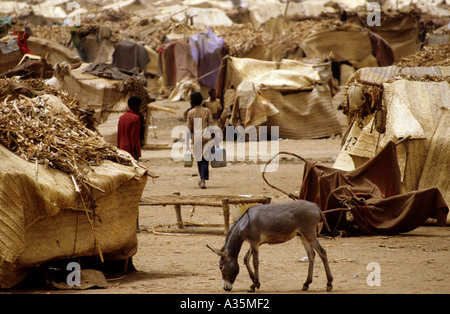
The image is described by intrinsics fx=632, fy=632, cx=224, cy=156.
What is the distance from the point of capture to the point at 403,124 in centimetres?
809

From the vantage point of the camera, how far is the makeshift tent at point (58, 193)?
4.47 m

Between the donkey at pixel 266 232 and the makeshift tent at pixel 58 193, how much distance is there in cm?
100

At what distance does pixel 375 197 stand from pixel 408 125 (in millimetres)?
1286

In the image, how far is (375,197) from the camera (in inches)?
289

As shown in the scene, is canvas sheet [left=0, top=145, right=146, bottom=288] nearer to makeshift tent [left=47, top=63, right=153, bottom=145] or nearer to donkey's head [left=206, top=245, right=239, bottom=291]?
donkey's head [left=206, top=245, right=239, bottom=291]

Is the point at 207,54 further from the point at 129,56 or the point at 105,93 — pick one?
the point at 105,93

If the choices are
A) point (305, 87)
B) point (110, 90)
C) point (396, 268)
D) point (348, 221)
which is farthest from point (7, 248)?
point (305, 87)

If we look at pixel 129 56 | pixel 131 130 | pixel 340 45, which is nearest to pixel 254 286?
pixel 131 130

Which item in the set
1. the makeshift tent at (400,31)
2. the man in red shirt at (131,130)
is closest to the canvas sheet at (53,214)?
the man in red shirt at (131,130)

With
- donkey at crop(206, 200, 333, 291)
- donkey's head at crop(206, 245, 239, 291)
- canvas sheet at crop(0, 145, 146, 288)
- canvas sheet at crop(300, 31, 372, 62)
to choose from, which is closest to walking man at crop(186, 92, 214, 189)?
canvas sheet at crop(0, 145, 146, 288)

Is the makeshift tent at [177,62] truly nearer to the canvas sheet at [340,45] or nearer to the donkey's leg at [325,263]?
the canvas sheet at [340,45]

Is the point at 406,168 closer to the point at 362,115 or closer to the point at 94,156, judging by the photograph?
the point at 362,115

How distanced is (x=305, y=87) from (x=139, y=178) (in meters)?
12.8

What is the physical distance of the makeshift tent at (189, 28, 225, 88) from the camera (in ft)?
72.6
